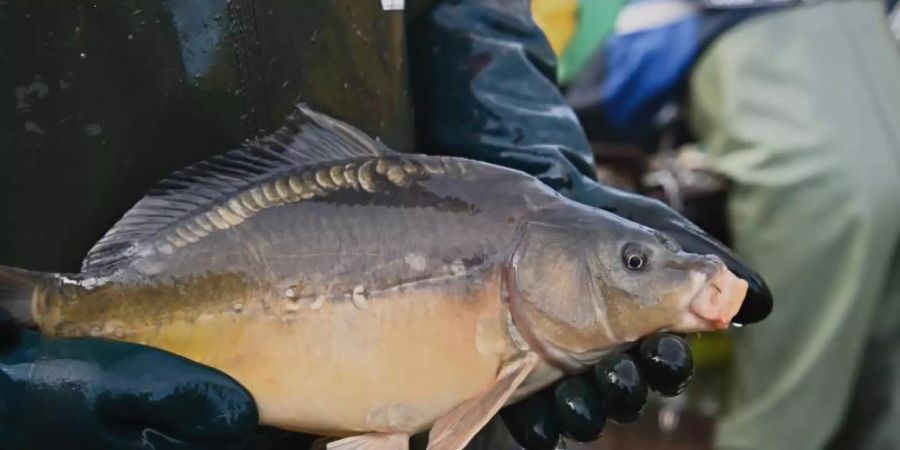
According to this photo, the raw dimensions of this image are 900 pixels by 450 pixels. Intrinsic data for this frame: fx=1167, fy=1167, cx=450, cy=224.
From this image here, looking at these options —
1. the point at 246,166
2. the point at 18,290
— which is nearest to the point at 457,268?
the point at 246,166

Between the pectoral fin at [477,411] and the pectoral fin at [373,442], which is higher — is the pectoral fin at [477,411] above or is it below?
above

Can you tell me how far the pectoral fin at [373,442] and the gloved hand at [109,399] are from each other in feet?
0.19

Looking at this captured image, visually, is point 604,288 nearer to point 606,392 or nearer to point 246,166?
point 606,392

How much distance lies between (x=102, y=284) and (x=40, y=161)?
0.15m

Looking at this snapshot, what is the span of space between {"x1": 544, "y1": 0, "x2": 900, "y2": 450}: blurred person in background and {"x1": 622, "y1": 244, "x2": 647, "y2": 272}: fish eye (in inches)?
44.1

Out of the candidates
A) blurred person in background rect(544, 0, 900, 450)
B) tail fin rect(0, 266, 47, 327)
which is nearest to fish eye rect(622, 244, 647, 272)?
tail fin rect(0, 266, 47, 327)

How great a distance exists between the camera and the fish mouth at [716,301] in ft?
2.39

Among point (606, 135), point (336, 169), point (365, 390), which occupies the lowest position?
point (606, 135)

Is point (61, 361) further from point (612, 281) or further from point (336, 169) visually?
point (612, 281)

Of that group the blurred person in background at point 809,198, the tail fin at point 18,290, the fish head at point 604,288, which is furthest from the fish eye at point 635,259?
the blurred person in background at point 809,198

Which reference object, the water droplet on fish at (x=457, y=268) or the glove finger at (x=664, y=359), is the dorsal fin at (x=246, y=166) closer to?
the water droplet on fish at (x=457, y=268)

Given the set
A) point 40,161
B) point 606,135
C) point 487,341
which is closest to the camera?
point 487,341

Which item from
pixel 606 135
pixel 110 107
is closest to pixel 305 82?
pixel 110 107

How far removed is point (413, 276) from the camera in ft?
2.45
